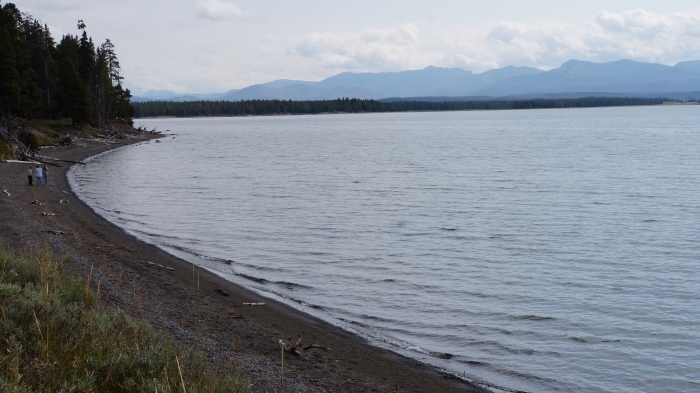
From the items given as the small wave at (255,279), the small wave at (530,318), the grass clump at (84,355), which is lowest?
the small wave at (530,318)

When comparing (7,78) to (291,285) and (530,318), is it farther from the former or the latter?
(530,318)

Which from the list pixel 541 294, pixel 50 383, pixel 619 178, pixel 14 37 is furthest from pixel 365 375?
pixel 14 37

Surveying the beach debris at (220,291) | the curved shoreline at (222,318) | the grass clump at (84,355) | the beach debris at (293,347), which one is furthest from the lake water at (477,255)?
the grass clump at (84,355)

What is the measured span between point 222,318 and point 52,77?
262ft

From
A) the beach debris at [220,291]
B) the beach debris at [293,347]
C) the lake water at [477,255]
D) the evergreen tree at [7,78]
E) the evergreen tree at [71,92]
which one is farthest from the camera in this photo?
the evergreen tree at [71,92]

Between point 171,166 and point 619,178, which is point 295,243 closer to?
point 619,178

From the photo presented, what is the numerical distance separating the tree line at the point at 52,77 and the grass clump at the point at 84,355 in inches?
2017

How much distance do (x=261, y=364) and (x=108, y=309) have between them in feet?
9.94

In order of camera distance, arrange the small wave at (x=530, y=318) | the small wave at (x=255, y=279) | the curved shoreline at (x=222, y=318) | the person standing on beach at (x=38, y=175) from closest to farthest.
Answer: the curved shoreline at (x=222, y=318) → the small wave at (x=530, y=318) → the small wave at (x=255, y=279) → the person standing on beach at (x=38, y=175)

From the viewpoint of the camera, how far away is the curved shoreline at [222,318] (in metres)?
10.5

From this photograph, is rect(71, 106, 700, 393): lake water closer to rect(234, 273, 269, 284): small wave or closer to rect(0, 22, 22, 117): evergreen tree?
rect(234, 273, 269, 284): small wave

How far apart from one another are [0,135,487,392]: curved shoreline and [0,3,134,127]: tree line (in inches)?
1566

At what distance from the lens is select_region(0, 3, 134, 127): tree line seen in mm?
56062

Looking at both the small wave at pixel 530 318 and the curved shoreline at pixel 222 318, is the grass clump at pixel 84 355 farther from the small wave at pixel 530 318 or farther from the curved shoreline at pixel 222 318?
the small wave at pixel 530 318
